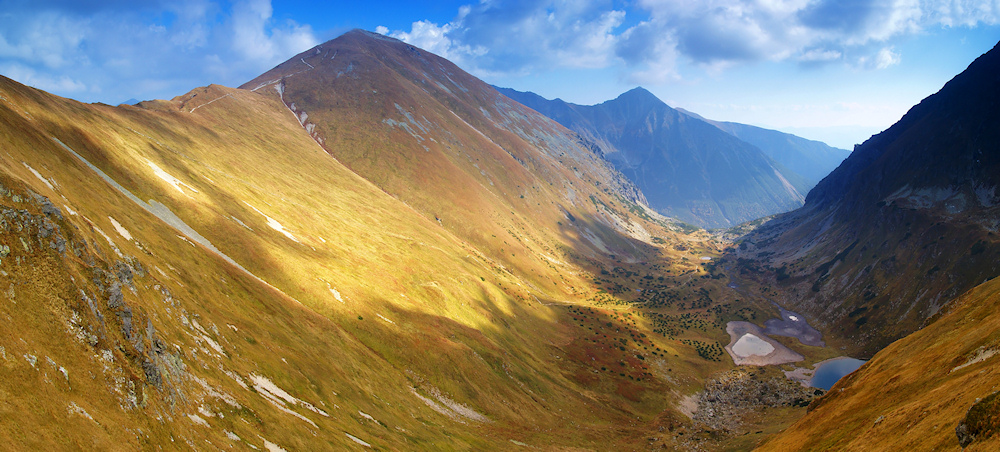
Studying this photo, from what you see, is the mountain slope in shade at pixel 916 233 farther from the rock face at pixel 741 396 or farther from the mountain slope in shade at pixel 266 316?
the rock face at pixel 741 396

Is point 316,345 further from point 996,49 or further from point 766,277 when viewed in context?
point 996,49

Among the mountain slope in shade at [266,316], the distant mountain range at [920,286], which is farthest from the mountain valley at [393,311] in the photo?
the distant mountain range at [920,286]

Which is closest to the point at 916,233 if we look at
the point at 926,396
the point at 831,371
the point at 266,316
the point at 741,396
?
the point at 831,371

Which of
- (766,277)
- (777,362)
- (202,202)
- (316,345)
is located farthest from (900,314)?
(202,202)

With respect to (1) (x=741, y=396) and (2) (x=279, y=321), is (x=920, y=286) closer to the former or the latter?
(1) (x=741, y=396)

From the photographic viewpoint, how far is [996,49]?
554 ft

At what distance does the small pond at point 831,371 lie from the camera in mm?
90669

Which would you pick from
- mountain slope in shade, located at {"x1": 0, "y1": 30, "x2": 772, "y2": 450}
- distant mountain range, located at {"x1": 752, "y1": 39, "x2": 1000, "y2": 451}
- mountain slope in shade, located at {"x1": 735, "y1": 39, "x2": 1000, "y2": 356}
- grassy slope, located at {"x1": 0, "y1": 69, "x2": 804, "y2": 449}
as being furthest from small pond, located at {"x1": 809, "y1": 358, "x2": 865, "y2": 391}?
grassy slope, located at {"x1": 0, "y1": 69, "x2": 804, "y2": 449}

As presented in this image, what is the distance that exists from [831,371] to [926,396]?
83983 millimetres

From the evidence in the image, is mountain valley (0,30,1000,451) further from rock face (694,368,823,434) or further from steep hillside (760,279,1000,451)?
rock face (694,368,823,434)

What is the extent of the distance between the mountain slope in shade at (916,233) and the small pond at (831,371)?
6.66 metres

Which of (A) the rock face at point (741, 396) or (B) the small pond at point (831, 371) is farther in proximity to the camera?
(B) the small pond at point (831, 371)

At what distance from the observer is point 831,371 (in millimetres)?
96375

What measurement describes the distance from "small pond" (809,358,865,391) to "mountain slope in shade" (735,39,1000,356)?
21.9 feet
